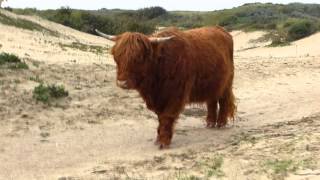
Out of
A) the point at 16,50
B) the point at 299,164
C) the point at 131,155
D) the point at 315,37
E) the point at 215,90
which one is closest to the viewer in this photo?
the point at 299,164

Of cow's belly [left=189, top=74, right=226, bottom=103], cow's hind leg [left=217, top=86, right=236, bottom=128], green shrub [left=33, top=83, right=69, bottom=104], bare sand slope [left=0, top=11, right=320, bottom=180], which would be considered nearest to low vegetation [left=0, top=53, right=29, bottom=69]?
bare sand slope [left=0, top=11, right=320, bottom=180]

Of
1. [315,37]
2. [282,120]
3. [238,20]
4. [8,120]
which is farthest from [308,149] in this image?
[238,20]

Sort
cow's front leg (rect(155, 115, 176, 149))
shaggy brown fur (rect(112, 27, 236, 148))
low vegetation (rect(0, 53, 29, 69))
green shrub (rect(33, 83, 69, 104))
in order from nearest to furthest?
1. shaggy brown fur (rect(112, 27, 236, 148))
2. cow's front leg (rect(155, 115, 176, 149))
3. green shrub (rect(33, 83, 69, 104))
4. low vegetation (rect(0, 53, 29, 69))

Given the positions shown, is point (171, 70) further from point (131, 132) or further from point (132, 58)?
point (131, 132)

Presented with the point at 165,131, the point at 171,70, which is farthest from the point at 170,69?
the point at 165,131

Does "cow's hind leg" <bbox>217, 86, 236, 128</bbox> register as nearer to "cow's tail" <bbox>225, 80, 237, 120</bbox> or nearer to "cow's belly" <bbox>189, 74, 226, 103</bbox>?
"cow's tail" <bbox>225, 80, 237, 120</bbox>

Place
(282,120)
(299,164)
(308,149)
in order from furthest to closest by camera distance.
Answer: (282,120), (308,149), (299,164)

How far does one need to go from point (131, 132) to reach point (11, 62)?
4.50m

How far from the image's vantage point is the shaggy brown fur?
A: 30.6 ft

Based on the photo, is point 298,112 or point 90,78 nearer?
point 298,112

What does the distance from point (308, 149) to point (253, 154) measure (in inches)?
26.0

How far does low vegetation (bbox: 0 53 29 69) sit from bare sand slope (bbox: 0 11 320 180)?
0.78 ft

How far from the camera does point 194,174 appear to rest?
7.90m

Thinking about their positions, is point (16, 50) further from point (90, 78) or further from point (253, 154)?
point (253, 154)
